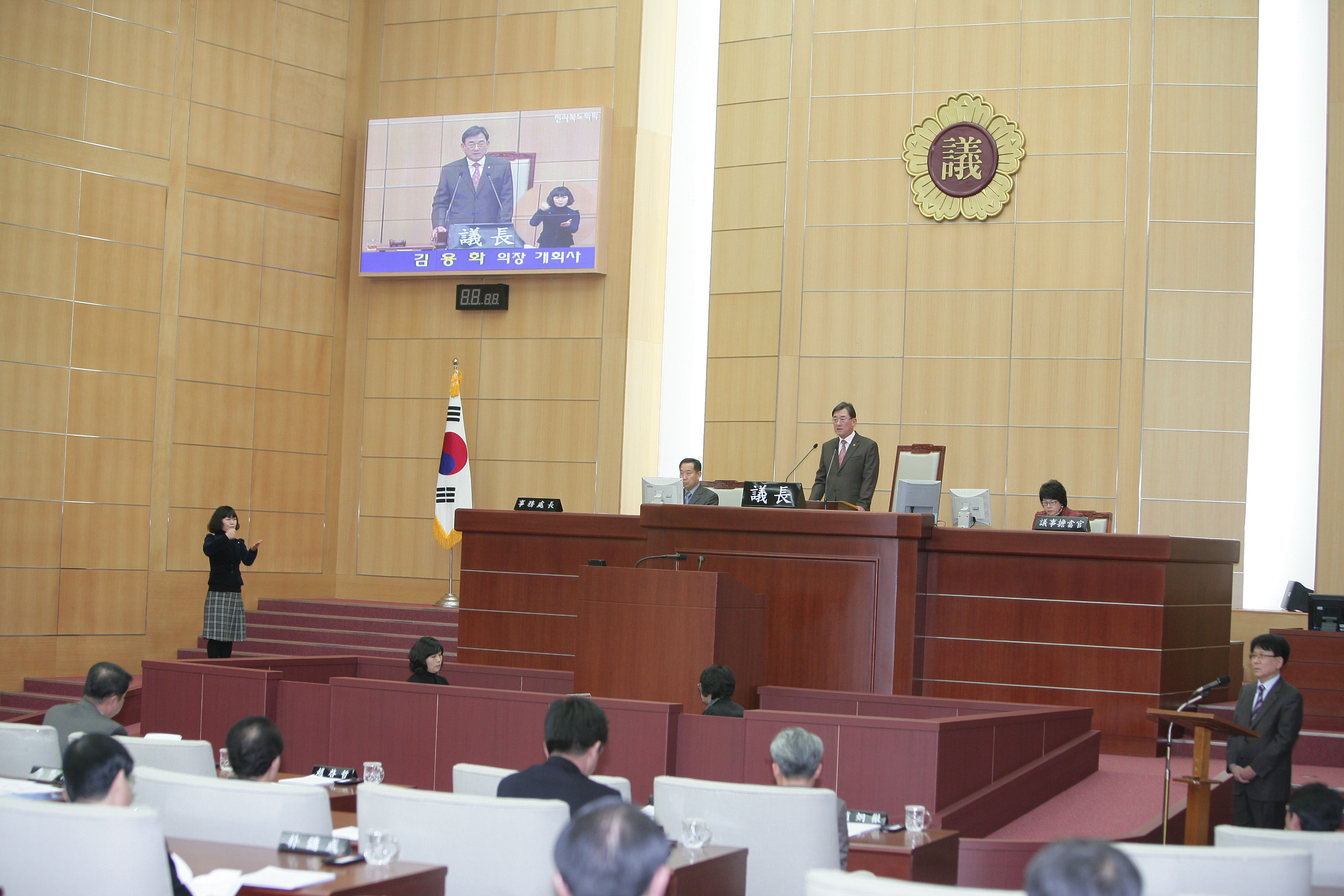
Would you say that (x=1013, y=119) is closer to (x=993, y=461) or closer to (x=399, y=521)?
(x=993, y=461)

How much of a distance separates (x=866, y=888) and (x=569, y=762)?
120 cm

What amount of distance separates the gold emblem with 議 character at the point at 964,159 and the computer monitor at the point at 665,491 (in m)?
3.62

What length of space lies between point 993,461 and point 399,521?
16.9ft

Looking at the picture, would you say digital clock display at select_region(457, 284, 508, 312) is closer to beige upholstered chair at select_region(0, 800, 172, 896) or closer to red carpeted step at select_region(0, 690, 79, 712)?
red carpeted step at select_region(0, 690, 79, 712)

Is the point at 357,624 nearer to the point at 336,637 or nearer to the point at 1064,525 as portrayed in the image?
the point at 336,637

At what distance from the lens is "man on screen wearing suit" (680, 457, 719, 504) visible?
8.07 meters

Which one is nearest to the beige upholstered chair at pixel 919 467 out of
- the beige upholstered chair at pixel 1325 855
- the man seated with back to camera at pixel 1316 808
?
the man seated with back to camera at pixel 1316 808

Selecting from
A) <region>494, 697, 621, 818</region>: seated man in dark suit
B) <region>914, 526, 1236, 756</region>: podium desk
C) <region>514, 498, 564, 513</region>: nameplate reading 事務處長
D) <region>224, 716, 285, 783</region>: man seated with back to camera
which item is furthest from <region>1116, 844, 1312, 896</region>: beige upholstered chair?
<region>514, 498, 564, 513</region>: nameplate reading 事務處長

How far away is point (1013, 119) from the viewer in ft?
34.0

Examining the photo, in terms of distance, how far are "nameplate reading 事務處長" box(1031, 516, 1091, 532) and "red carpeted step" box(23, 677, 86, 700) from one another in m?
6.48

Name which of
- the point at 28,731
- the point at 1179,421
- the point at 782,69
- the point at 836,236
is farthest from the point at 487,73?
the point at 28,731

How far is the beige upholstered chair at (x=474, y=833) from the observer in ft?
9.05

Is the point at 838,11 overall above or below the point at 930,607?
above

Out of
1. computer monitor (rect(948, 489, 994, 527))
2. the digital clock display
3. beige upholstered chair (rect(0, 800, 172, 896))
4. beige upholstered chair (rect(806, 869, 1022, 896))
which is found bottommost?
beige upholstered chair (rect(0, 800, 172, 896))
